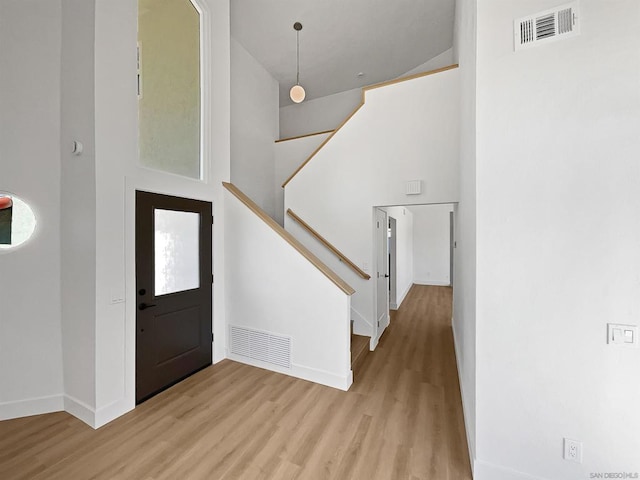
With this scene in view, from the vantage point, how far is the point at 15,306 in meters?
2.34

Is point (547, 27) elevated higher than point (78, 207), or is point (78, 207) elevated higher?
point (547, 27)

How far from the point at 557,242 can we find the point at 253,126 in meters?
5.34

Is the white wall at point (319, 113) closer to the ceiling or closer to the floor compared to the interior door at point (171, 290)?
closer to the ceiling

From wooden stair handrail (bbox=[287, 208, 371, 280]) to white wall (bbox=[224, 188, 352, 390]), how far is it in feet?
3.88

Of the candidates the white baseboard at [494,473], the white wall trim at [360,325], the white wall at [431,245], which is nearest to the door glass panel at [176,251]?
the white wall trim at [360,325]

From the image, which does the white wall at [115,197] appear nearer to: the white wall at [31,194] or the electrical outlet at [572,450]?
the white wall at [31,194]

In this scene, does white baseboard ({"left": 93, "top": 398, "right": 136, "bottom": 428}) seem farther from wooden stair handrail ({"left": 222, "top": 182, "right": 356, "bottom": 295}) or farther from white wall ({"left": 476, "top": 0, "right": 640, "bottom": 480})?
white wall ({"left": 476, "top": 0, "right": 640, "bottom": 480})

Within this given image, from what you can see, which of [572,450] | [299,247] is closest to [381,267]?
[299,247]

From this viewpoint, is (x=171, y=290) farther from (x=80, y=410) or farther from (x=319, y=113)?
(x=319, y=113)

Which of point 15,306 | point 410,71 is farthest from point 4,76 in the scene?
point 410,71

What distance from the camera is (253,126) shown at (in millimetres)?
5453

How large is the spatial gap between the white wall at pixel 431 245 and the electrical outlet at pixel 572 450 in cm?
824

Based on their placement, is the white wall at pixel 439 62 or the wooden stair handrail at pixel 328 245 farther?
the white wall at pixel 439 62

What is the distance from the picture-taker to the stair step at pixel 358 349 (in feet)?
10.9
